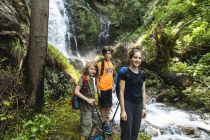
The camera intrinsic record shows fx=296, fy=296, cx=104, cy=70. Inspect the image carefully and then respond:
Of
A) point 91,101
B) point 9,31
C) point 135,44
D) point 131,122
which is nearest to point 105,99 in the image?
point 91,101

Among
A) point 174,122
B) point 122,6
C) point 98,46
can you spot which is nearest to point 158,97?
point 174,122

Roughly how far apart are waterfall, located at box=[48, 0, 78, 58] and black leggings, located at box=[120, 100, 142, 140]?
13.0m

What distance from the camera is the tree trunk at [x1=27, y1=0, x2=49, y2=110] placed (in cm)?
583

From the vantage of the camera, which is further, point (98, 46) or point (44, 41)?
point (98, 46)

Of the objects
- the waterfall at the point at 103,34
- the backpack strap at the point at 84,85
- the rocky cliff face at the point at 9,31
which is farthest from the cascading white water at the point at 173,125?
the waterfall at the point at 103,34

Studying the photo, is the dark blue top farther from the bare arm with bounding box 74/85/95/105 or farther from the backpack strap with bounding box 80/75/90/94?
the backpack strap with bounding box 80/75/90/94

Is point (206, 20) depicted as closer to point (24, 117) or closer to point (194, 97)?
point (194, 97)

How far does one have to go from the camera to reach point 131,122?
4.64 metres

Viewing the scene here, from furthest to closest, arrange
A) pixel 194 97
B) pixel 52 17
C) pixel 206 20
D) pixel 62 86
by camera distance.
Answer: pixel 52 17 → pixel 206 20 → pixel 194 97 → pixel 62 86

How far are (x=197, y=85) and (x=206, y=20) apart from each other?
453 cm

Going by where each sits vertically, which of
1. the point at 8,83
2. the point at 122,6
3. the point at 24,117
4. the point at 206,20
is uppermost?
the point at 122,6

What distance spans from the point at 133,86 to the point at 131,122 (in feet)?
1.87

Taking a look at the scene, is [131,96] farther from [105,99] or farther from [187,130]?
[187,130]

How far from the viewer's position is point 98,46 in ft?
65.3
